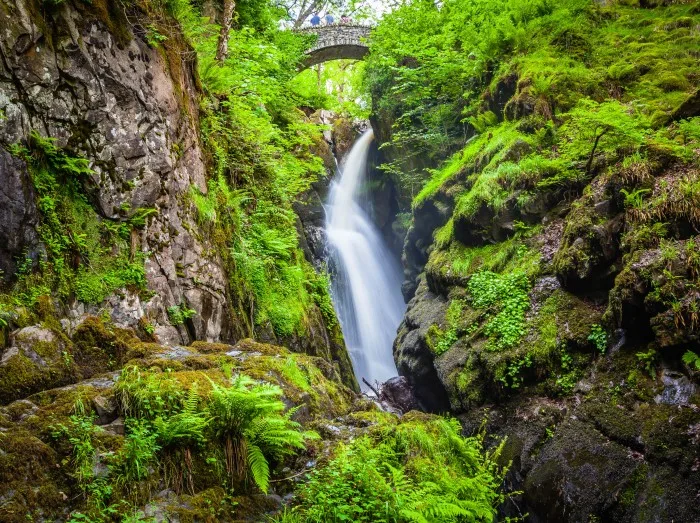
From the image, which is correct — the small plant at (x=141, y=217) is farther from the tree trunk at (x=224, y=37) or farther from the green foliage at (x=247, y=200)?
the tree trunk at (x=224, y=37)

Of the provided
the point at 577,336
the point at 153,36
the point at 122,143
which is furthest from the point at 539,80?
the point at 122,143

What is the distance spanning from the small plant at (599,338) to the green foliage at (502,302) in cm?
115

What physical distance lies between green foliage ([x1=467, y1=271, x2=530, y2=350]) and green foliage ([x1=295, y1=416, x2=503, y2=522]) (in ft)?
13.4

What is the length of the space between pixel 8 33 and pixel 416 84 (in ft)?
43.9

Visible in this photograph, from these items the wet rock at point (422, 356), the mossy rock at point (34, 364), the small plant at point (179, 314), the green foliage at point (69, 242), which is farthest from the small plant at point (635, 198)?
the mossy rock at point (34, 364)

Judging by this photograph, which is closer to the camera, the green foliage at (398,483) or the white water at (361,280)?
the green foliage at (398,483)

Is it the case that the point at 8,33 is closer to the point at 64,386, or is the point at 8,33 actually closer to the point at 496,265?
the point at 64,386

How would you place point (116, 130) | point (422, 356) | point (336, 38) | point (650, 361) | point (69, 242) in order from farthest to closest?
point (336, 38), point (422, 356), point (650, 361), point (116, 130), point (69, 242)

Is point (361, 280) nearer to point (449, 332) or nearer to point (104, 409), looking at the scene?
point (449, 332)

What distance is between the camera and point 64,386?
3535 millimetres

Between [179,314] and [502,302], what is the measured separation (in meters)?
5.97

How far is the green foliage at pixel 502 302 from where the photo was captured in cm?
781

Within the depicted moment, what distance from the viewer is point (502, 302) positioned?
8469 millimetres

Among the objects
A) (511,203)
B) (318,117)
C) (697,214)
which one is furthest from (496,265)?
(318,117)
